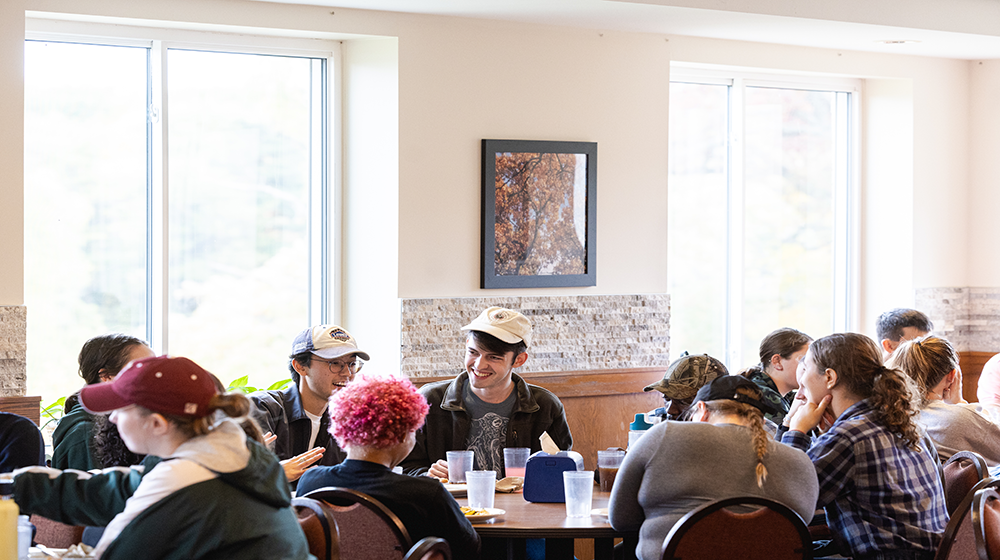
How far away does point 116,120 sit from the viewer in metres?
5.02

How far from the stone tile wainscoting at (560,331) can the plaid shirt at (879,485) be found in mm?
2627

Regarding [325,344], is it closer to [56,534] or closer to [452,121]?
[56,534]

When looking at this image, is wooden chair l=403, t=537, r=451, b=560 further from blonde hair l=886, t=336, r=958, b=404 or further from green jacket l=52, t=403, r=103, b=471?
blonde hair l=886, t=336, r=958, b=404

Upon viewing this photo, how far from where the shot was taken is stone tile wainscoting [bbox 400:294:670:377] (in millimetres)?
5309

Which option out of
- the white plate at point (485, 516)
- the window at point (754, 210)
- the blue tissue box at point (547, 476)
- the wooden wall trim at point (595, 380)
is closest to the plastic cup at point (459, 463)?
the blue tissue box at point (547, 476)

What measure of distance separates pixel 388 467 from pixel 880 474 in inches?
56.0

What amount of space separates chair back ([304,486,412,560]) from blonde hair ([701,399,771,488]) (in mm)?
915

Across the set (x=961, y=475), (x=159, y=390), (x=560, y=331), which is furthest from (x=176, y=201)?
(x=961, y=475)

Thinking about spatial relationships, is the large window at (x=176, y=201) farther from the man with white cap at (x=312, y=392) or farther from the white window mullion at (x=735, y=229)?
the white window mullion at (x=735, y=229)

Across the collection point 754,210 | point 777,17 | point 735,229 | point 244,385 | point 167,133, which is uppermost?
point 777,17

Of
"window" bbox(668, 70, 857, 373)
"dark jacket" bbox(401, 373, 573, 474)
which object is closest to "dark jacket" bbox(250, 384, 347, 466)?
"dark jacket" bbox(401, 373, 573, 474)

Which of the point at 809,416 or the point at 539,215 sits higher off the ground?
the point at 539,215

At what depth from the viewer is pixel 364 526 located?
254 cm

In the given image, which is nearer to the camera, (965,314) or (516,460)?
(516,460)
